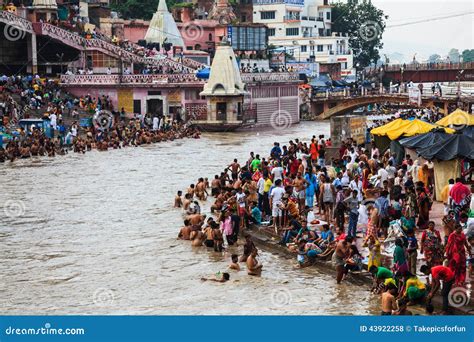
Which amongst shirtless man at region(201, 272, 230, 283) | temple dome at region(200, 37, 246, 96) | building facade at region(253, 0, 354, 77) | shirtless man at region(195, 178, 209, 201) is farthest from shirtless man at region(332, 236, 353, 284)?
building facade at region(253, 0, 354, 77)

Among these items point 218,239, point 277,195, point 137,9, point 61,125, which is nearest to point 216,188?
point 218,239

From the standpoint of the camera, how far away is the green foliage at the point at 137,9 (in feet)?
252

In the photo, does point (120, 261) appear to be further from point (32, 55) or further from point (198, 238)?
point (32, 55)

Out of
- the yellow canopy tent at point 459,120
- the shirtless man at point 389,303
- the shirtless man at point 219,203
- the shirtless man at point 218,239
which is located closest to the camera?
the shirtless man at point 389,303

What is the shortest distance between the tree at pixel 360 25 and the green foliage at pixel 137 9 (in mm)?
25432

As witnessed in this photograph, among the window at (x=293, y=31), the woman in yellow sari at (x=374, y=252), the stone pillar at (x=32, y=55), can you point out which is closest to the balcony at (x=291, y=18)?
the window at (x=293, y=31)

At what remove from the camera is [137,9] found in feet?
253

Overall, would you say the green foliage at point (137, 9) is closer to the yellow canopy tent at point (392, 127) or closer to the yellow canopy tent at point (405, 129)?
the yellow canopy tent at point (392, 127)

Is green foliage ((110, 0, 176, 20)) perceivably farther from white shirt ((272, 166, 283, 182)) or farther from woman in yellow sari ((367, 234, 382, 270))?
woman in yellow sari ((367, 234, 382, 270))

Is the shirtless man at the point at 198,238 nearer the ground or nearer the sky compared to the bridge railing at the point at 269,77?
nearer the ground

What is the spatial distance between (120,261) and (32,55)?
33.4 m

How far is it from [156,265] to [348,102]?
4379 centimetres

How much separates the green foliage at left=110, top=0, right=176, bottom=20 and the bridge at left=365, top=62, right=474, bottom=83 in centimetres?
1958
